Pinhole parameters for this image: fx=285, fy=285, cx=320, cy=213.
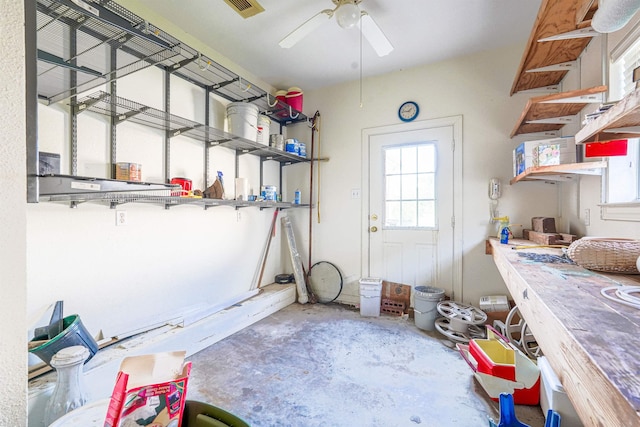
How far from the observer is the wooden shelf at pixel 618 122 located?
2.45ft

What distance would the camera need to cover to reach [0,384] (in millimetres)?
570

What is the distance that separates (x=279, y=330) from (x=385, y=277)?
1.38 meters

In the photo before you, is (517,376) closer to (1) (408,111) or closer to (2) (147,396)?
(2) (147,396)

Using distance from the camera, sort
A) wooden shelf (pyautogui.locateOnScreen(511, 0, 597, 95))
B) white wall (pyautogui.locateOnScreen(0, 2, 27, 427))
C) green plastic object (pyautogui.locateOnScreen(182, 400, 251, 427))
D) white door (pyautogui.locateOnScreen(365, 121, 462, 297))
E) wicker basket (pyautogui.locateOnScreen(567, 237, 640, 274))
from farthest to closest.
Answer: white door (pyautogui.locateOnScreen(365, 121, 462, 297)), wooden shelf (pyautogui.locateOnScreen(511, 0, 597, 95)), wicker basket (pyautogui.locateOnScreen(567, 237, 640, 274)), green plastic object (pyautogui.locateOnScreen(182, 400, 251, 427)), white wall (pyautogui.locateOnScreen(0, 2, 27, 427))

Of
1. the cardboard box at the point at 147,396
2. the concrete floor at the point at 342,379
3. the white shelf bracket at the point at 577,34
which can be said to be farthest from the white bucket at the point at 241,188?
the white shelf bracket at the point at 577,34

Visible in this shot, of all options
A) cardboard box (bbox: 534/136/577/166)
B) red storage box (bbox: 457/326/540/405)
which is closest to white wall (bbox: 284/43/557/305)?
cardboard box (bbox: 534/136/577/166)

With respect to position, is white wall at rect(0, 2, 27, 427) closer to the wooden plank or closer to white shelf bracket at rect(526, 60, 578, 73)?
the wooden plank

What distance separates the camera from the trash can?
3.13m

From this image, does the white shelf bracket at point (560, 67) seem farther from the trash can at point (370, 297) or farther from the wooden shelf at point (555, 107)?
the trash can at point (370, 297)

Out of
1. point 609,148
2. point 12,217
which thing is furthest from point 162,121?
point 609,148

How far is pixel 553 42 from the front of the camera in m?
1.92

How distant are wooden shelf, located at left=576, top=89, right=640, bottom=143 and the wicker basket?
44 cm

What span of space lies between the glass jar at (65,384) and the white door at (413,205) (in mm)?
2763

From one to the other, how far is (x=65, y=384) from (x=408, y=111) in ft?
11.5
